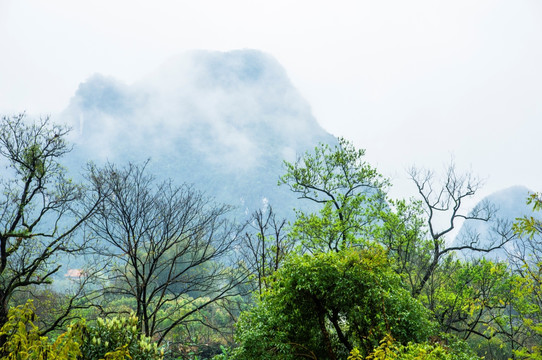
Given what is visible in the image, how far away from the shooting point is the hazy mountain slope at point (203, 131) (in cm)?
13250

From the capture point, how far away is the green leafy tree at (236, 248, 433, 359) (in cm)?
708

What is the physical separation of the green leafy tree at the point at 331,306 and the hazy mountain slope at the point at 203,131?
374 ft

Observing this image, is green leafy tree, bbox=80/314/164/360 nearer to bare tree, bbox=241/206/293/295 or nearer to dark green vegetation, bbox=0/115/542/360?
dark green vegetation, bbox=0/115/542/360

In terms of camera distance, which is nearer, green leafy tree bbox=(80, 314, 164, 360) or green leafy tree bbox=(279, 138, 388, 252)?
green leafy tree bbox=(80, 314, 164, 360)

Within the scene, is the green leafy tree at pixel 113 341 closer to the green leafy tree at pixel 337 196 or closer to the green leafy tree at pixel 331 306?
the green leafy tree at pixel 331 306

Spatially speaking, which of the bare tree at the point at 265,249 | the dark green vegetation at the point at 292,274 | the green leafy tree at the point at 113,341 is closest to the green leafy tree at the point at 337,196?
the dark green vegetation at the point at 292,274

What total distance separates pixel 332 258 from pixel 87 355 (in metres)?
4.48

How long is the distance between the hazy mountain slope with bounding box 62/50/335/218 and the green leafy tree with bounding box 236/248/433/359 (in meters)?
114

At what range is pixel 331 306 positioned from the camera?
741 centimetres

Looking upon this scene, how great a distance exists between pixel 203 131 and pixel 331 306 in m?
162

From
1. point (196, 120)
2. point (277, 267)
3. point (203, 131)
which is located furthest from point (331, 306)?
point (196, 120)

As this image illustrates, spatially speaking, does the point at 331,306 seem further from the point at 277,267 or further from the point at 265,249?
the point at 265,249

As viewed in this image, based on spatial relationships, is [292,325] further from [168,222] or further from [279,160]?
[279,160]

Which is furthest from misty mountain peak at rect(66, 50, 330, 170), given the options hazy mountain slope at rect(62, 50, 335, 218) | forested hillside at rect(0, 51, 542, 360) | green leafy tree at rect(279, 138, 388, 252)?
green leafy tree at rect(279, 138, 388, 252)
